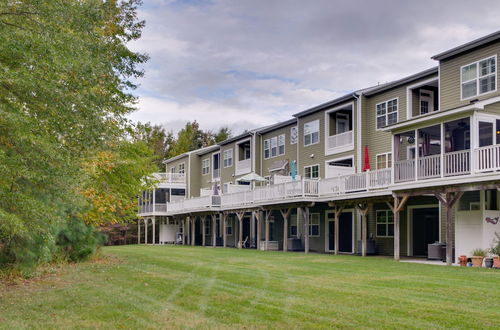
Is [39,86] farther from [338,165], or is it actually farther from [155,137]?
[155,137]

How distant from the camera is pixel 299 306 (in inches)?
328

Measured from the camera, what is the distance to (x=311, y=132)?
29.4 meters

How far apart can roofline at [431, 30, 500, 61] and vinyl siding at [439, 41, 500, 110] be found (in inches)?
7.9

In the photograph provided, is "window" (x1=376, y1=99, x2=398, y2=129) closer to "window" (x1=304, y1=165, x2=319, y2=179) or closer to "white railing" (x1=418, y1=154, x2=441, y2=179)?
Result: "window" (x1=304, y1=165, x2=319, y2=179)

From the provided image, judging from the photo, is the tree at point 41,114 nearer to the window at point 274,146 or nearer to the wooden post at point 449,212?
the wooden post at point 449,212

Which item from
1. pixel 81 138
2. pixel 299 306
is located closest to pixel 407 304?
pixel 299 306

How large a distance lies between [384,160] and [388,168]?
4.08 m

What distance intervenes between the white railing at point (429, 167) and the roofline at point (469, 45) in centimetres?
461

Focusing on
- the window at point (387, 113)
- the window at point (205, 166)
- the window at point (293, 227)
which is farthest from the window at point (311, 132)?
the window at point (205, 166)

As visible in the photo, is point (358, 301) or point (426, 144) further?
point (426, 144)

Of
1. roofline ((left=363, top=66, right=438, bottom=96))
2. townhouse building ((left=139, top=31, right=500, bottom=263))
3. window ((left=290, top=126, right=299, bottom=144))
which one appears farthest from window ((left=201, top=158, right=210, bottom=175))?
roofline ((left=363, top=66, right=438, bottom=96))

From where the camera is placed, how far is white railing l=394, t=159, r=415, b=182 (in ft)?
61.7

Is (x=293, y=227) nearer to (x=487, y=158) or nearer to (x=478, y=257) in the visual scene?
(x=478, y=257)

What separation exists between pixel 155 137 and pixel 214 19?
1747 inches
